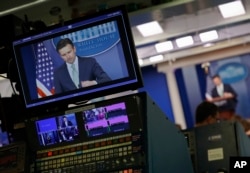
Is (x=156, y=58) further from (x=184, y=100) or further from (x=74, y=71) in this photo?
(x=74, y=71)

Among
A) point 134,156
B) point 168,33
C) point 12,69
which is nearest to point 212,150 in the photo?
point 134,156

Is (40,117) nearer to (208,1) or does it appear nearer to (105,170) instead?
(105,170)

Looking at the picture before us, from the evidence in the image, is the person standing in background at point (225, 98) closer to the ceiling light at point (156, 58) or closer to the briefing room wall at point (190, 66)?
the briefing room wall at point (190, 66)

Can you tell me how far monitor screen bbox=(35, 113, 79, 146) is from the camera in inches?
63.8

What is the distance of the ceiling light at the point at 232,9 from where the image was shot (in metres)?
3.93

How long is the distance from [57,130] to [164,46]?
3.87 m

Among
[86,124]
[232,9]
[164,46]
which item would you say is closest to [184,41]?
[164,46]

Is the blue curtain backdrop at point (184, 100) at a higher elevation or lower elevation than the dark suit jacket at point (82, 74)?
lower

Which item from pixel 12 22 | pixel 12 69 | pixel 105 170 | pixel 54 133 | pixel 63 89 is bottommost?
pixel 105 170

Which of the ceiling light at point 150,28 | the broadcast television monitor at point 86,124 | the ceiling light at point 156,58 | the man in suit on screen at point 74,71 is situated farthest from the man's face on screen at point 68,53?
the ceiling light at point 156,58

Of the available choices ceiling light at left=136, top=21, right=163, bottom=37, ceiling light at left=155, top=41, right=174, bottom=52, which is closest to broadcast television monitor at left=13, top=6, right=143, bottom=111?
ceiling light at left=136, top=21, right=163, bottom=37

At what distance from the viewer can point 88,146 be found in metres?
1.58

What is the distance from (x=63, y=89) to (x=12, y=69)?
→ 0.41 meters

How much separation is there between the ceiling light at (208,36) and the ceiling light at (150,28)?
2.59 feet
